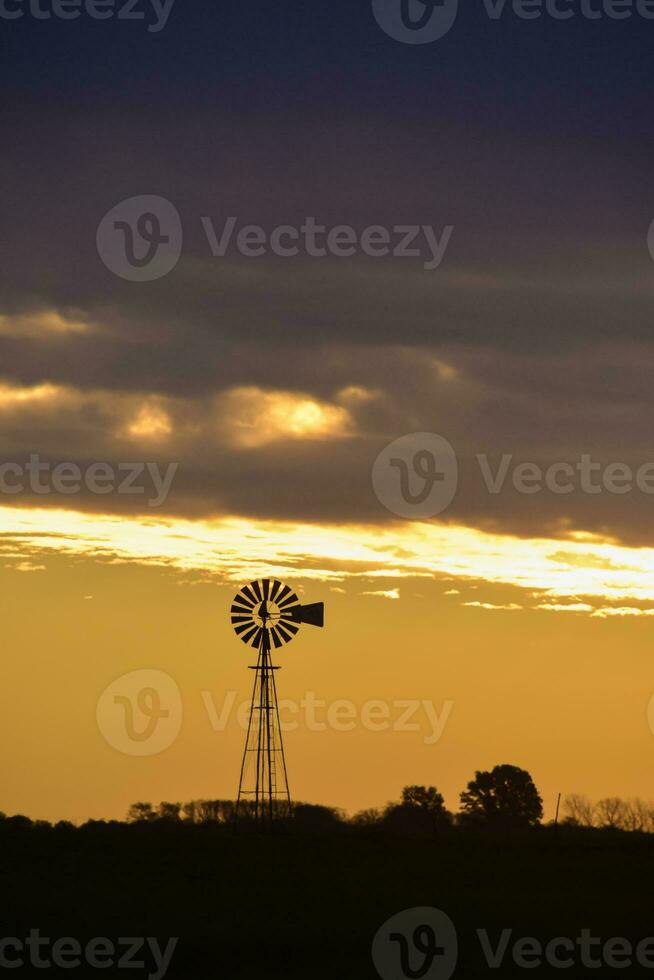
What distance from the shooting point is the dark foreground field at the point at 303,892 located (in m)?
44.5

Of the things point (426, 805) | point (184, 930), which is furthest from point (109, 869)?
point (426, 805)

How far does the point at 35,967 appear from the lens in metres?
42.4

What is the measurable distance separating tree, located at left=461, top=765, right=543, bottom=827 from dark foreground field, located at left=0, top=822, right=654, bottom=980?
78.4m

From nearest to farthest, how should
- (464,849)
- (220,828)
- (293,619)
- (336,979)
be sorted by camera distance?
(336,979) < (464,849) < (220,828) < (293,619)

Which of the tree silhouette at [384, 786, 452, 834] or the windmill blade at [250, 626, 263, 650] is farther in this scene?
the tree silhouette at [384, 786, 452, 834]

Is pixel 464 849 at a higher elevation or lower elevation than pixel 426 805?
lower

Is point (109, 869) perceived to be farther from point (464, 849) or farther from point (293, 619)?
point (293, 619)

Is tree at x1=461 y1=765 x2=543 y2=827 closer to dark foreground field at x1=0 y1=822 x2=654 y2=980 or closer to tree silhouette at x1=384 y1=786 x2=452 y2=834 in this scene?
tree silhouette at x1=384 y1=786 x2=452 y2=834

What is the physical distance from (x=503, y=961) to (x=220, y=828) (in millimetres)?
33411

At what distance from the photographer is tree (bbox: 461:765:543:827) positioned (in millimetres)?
148500

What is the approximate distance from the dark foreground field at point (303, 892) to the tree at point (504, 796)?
7837 centimetres

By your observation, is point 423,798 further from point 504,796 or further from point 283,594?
point 283,594

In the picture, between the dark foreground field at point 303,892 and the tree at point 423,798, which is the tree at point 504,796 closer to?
the tree at point 423,798

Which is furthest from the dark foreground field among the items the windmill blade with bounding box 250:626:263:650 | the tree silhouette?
the tree silhouette
